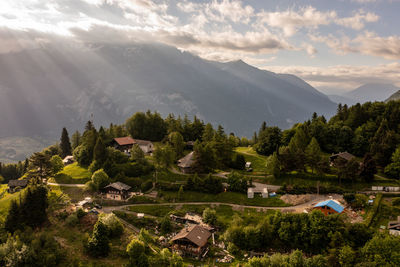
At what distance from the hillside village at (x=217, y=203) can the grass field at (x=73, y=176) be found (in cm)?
35

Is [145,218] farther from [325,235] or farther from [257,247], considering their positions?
[325,235]

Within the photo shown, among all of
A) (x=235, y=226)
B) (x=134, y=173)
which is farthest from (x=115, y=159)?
(x=235, y=226)

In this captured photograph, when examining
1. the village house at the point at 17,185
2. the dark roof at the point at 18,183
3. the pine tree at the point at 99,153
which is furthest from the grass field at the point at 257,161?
the village house at the point at 17,185

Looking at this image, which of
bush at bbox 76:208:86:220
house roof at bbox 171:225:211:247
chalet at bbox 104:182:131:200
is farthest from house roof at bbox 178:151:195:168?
bush at bbox 76:208:86:220

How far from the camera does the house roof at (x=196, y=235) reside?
50.3m

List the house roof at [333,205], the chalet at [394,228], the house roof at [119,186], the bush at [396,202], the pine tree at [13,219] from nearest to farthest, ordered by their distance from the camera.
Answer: the chalet at [394,228] < the pine tree at [13,219] < the house roof at [333,205] < the bush at [396,202] < the house roof at [119,186]

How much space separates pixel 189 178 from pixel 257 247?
94.0 feet

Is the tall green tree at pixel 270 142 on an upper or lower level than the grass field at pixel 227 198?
→ upper

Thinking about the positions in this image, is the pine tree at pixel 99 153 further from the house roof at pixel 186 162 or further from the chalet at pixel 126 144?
the house roof at pixel 186 162

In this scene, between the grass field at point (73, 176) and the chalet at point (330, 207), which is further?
the grass field at point (73, 176)

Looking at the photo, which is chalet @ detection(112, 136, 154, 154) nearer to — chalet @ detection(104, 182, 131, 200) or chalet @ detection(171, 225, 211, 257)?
chalet @ detection(104, 182, 131, 200)

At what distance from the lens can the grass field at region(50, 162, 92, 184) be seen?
3115 inches

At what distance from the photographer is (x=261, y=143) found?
99812 millimetres

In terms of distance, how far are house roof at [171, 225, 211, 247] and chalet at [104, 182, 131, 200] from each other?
23.7 metres
